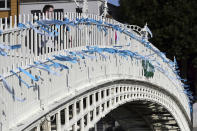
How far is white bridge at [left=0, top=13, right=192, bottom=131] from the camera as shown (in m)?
6.79

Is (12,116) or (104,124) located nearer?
(12,116)

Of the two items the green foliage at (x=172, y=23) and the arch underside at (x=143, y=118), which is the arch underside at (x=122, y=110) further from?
the green foliage at (x=172, y=23)

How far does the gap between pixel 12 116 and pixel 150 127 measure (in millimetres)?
16882

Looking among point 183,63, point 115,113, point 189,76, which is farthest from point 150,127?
point 189,76

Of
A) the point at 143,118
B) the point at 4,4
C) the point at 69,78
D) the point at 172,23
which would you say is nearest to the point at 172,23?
the point at 172,23

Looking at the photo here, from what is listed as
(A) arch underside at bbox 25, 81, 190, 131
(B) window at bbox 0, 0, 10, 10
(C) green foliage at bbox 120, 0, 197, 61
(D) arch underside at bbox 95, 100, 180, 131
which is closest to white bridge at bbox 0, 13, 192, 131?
(A) arch underside at bbox 25, 81, 190, 131

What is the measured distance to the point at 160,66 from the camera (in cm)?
1736

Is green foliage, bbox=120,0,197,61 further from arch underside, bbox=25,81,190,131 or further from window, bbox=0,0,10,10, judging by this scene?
window, bbox=0,0,10,10

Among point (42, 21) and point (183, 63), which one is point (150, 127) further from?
point (42, 21)

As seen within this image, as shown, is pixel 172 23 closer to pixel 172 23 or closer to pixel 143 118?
pixel 172 23

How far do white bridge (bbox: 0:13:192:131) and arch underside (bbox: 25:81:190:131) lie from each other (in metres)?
0.02

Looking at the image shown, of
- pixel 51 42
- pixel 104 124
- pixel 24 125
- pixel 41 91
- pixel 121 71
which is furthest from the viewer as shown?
pixel 104 124

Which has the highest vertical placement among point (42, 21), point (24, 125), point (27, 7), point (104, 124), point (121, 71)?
point (27, 7)

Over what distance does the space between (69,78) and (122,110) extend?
12.9 meters
